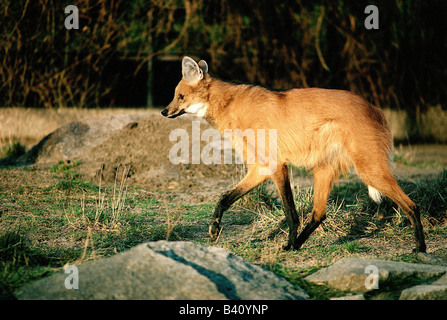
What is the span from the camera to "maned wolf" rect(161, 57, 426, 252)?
149 inches

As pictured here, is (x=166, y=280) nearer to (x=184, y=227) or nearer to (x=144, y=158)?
(x=184, y=227)

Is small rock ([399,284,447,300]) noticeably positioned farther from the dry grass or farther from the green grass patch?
the dry grass

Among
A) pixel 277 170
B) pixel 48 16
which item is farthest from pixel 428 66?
pixel 48 16

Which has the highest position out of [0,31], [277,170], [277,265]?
[0,31]

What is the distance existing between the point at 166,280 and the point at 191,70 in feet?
7.97

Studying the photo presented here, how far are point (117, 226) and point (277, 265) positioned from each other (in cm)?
148

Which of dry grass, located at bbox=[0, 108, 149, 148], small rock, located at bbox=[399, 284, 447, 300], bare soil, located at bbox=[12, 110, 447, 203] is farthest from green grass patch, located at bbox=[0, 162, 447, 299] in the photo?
dry grass, located at bbox=[0, 108, 149, 148]

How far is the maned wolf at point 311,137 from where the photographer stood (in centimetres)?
379

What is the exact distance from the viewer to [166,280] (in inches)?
103

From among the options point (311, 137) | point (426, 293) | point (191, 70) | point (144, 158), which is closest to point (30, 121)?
point (144, 158)

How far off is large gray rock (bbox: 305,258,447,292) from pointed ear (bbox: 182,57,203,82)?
86.4 inches

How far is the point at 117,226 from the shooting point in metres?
4.18

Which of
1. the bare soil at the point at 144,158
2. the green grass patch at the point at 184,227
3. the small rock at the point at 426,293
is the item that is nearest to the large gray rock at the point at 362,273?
the green grass patch at the point at 184,227
